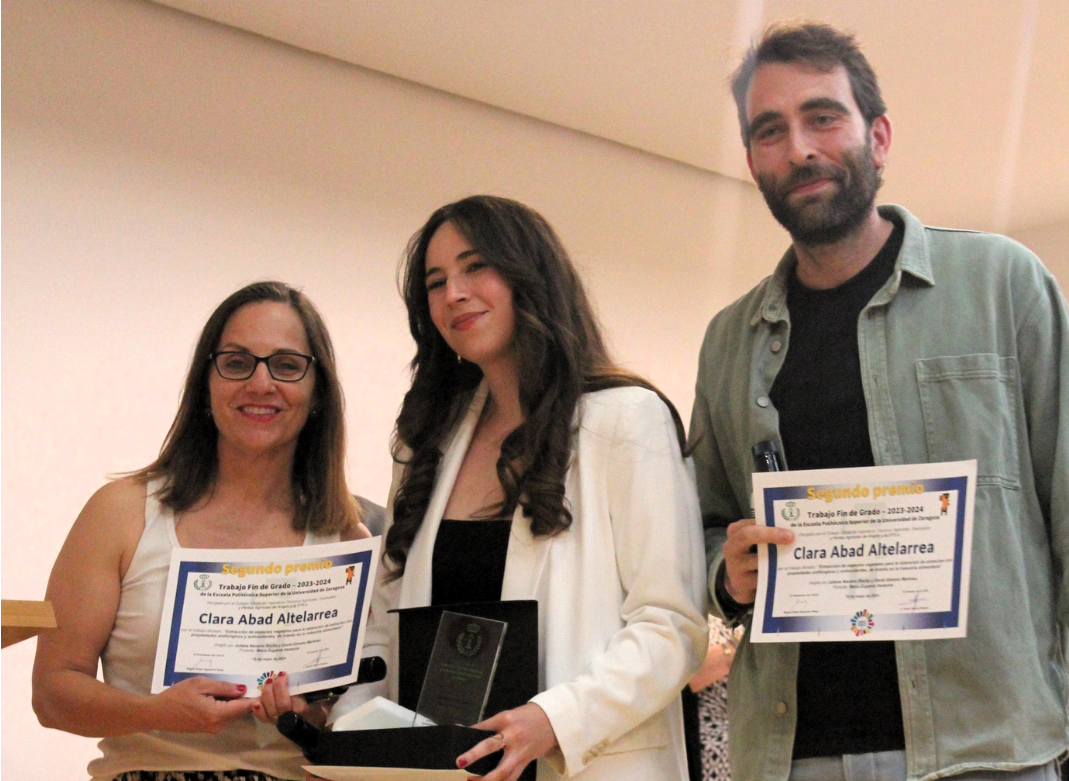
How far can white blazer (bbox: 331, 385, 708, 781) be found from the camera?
1.75 meters

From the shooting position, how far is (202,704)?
1.86 metres

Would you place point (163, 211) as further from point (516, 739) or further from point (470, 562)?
point (516, 739)

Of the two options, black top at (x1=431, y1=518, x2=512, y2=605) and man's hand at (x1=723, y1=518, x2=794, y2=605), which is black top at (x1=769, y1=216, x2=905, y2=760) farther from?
black top at (x1=431, y1=518, x2=512, y2=605)

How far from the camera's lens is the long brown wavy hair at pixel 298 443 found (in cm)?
231

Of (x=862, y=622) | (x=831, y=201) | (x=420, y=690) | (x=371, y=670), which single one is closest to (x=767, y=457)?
(x=862, y=622)

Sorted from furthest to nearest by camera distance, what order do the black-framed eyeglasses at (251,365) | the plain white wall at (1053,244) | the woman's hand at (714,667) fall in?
1. the plain white wall at (1053,244)
2. the woman's hand at (714,667)
3. the black-framed eyeglasses at (251,365)

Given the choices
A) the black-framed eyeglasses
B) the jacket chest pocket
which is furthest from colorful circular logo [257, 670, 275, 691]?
the jacket chest pocket

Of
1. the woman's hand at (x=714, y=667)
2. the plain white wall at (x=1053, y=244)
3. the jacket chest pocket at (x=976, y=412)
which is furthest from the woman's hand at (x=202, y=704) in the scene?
the plain white wall at (x=1053, y=244)

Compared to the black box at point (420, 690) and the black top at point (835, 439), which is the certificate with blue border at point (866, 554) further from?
the black box at point (420, 690)

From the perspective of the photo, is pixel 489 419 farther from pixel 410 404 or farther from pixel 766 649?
pixel 766 649

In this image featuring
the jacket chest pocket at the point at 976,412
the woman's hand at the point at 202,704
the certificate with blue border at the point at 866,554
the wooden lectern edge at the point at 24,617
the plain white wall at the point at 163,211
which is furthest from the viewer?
the plain white wall at the point at 163,211

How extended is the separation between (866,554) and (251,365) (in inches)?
52.9

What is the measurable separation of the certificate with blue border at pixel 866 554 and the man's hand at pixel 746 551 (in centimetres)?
2

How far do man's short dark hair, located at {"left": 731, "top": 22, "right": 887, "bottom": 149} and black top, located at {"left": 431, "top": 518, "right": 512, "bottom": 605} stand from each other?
2.89 feet
